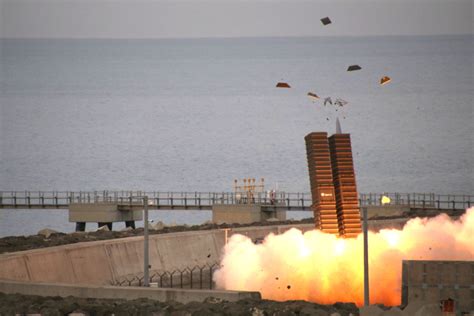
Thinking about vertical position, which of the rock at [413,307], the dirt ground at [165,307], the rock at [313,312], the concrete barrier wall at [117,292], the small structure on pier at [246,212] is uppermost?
the small structure on pier at [246,212]

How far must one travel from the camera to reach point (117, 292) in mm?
54094

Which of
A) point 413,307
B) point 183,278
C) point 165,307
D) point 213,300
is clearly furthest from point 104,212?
point 165,307

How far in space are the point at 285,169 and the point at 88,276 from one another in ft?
364

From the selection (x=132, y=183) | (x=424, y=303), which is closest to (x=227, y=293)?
(x=424, y=303)

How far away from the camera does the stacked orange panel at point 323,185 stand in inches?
2591

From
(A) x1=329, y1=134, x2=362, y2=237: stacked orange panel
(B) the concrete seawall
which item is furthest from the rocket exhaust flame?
(B) the concrete seawall

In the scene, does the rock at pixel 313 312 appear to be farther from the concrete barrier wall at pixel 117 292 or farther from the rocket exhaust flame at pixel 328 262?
the rocket exhaust flame at pixel 328 262

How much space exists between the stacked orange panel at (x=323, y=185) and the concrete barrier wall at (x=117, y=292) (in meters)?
12.7

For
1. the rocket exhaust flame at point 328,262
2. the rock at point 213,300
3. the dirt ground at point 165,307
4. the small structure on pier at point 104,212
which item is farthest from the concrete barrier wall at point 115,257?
the small structure on pier at point 104,212

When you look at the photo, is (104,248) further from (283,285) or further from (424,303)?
(424,303)

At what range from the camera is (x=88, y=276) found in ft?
213

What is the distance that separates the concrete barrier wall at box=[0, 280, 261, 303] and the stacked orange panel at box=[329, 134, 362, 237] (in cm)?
1280

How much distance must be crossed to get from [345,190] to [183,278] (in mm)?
7782

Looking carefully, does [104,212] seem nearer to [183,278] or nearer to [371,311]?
[183,278]
